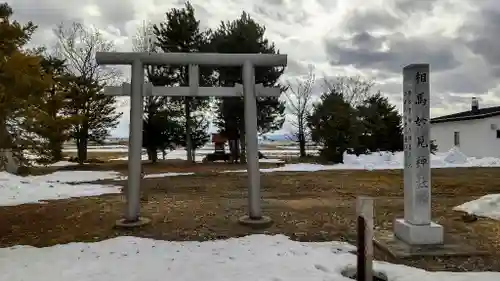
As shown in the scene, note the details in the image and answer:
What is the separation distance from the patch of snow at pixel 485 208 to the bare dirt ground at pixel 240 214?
1.11ft

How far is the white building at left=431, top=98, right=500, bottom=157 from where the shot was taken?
2514 centimetres

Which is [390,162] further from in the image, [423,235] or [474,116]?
[423,235]

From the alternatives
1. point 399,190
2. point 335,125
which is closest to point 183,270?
point 399,190

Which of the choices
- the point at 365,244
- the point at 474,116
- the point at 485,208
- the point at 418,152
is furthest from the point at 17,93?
the point at 474,116

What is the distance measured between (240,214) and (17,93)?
454cm

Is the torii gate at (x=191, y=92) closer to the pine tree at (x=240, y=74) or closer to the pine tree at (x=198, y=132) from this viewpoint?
the pine tree at (x=240, y=74)

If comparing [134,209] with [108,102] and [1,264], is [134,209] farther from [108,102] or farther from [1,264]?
[108,102]

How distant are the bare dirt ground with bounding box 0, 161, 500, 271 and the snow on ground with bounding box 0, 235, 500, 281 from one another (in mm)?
463

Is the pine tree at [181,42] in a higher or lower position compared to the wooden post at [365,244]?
higher

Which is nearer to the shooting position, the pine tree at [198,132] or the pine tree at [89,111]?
the pine tree at [89,111]

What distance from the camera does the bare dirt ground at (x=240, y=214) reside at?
677cm

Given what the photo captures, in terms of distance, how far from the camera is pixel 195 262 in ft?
17.5

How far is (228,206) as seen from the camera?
32.0ft

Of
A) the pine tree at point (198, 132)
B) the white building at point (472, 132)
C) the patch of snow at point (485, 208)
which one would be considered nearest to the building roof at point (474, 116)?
the white building at point (472, 132)
